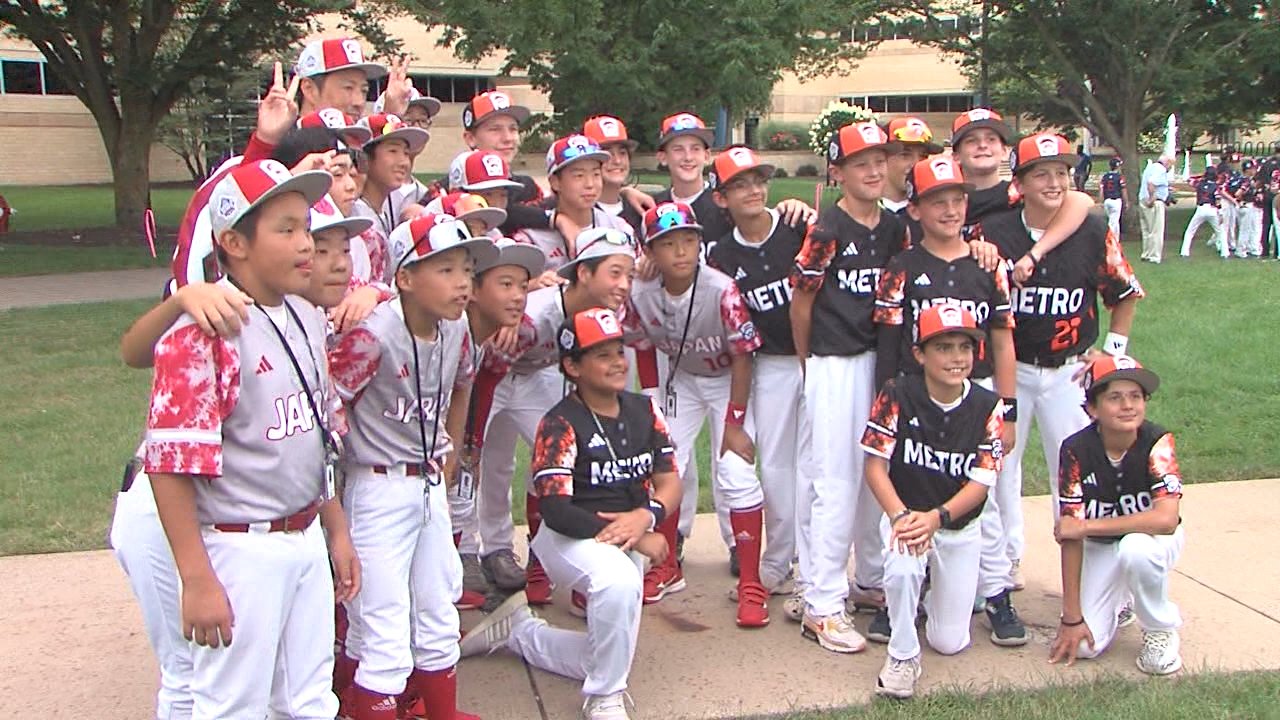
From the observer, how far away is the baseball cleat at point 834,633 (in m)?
4.69

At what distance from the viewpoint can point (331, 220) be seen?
351cm

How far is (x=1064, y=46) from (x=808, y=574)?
63.7ft

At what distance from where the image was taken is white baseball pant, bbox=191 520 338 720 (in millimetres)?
2988

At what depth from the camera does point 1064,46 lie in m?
21.8

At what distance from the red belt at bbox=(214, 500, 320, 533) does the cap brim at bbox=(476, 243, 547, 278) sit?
4.37 feet

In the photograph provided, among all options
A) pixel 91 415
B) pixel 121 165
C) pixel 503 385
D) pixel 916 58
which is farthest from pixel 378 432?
pixel 916 58

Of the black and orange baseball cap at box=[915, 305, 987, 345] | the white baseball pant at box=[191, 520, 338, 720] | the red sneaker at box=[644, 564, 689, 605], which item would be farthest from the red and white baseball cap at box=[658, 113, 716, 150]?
the white baseball pant at box=[191, 520, 338, 720]

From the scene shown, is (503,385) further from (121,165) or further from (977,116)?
(121,165)

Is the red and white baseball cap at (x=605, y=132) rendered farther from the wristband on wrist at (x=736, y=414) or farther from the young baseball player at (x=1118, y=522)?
the young baseball player at (x=1118, y=522)

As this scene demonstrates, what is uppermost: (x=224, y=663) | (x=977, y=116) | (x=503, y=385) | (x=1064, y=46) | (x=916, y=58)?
(x=916, y=58)

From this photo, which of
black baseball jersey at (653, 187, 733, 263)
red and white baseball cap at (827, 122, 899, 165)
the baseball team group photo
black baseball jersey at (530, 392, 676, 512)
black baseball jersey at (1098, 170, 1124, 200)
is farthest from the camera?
black baseball jersey at (1098, 170, 1124, 200)

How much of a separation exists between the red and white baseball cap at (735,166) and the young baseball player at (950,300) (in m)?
0.64

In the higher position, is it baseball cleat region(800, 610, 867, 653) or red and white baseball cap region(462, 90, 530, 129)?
red and white baseball cap region(462, 90, 530, 129)

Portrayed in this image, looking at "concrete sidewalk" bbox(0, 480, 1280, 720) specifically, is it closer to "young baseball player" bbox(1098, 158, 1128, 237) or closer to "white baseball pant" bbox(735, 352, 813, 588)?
"white baseball pant" bbox(735, 352, 813, 588)
